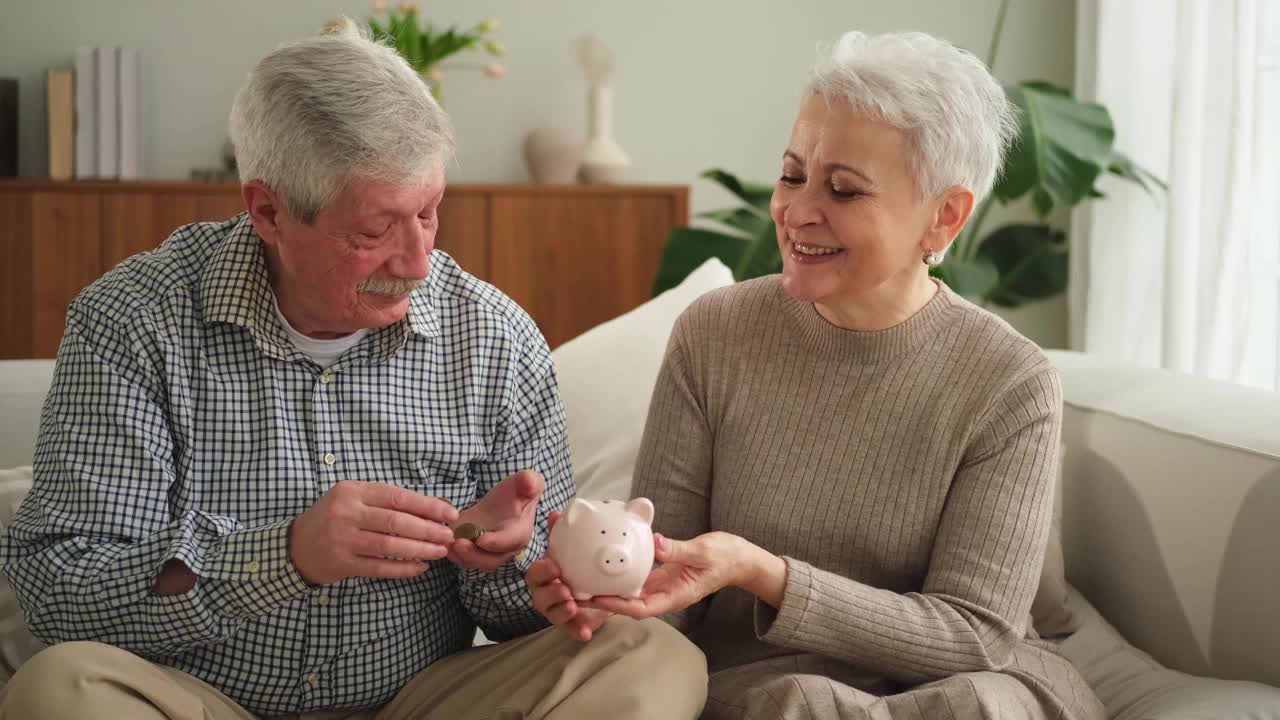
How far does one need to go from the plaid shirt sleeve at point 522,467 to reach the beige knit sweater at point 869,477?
0.14m

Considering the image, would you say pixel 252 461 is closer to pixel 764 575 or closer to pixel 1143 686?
pixel 764 575

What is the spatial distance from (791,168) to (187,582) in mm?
862

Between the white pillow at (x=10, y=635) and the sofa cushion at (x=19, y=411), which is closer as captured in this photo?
the white pillow at (x=10, y=635)

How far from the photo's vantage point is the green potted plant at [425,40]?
369 cm

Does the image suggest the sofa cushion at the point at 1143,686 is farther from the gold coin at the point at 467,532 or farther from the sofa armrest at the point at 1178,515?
the gold coin at the point at 467,532

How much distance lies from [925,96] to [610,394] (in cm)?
76

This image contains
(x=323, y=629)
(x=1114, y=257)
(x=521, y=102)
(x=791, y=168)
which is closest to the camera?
(x=323, y=629)

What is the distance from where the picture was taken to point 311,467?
151 cm

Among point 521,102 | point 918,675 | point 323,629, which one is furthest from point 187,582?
point 521,102

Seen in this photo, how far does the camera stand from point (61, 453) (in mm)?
1402

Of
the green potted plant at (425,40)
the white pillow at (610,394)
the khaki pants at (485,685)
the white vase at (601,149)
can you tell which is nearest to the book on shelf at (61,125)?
the green potted plant at (425,40)

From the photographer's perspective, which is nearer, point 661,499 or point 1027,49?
point 661,499

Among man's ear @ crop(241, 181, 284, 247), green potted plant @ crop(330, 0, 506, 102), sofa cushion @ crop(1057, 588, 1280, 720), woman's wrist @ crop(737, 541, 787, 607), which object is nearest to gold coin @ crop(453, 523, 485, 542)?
woman's wrist @ crop(737, 541, 787, 607)

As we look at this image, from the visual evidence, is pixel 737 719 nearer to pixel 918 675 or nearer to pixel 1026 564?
pixel 918 675
